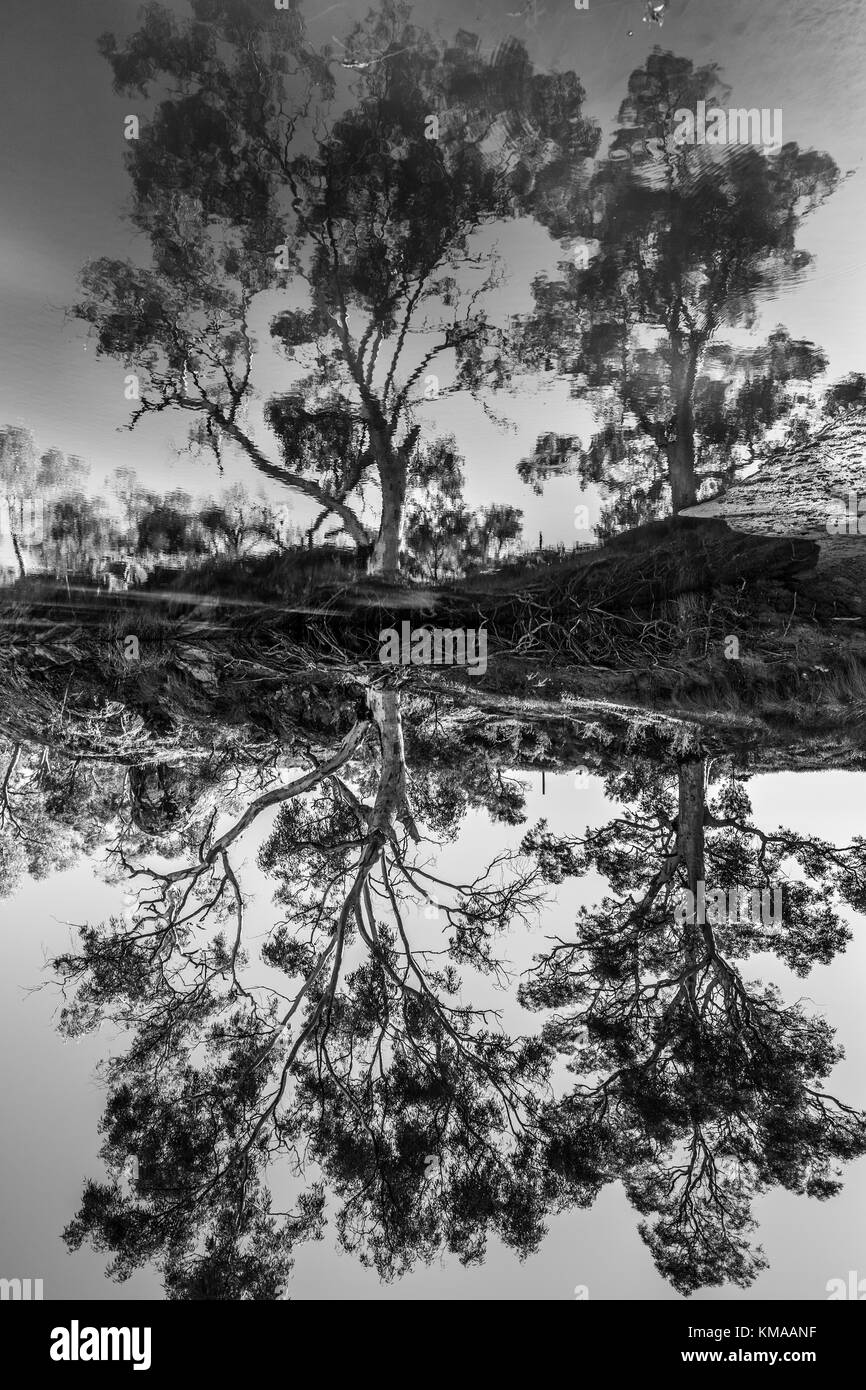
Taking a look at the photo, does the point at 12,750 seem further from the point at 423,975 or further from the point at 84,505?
the point at 423,975

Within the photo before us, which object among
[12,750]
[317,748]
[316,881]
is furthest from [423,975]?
[12,750]

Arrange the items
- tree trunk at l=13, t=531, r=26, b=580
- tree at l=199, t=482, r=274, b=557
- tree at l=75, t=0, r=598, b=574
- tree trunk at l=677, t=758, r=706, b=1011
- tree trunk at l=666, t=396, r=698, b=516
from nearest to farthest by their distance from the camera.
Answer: tree at l=75, t=0, r=598, b=574, tree trunk at l=677, t=758, r=706, b=1011, tree trunk at l=666, t=396, r=698, b=516, tree at l=199, t=482, r=274, b=557, tree trunk at l=13, t=531, r=26, b=580

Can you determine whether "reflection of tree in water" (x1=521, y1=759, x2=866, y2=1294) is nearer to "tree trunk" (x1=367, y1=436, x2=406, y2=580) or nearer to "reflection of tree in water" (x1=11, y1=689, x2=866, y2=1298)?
"reflection of tree in water" (x1=11, y1=689, x2=866, y2=1298)

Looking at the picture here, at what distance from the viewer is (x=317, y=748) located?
10.1 ft

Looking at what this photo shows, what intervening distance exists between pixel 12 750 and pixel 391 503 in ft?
9.30

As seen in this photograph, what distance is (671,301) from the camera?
2570mm

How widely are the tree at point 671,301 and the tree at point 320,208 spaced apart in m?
0.28

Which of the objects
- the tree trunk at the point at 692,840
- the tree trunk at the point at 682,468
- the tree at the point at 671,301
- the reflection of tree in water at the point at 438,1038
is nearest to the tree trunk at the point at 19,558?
the reflection of tree in water at the point at 438,1038

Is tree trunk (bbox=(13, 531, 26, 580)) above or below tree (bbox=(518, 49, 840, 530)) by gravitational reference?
below

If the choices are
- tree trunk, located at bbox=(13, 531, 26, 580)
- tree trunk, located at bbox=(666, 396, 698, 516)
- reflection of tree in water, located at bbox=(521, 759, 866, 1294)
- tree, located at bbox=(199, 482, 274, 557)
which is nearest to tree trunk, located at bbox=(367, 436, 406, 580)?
tree, located at bbox=(199, 482, 274, 557)

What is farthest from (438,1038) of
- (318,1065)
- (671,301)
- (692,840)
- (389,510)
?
(671,301)

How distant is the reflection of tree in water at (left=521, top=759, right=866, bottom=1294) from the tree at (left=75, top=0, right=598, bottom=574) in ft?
6.79

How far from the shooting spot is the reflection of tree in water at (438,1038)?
2.49 m

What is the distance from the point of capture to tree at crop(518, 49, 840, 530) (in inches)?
88.9
